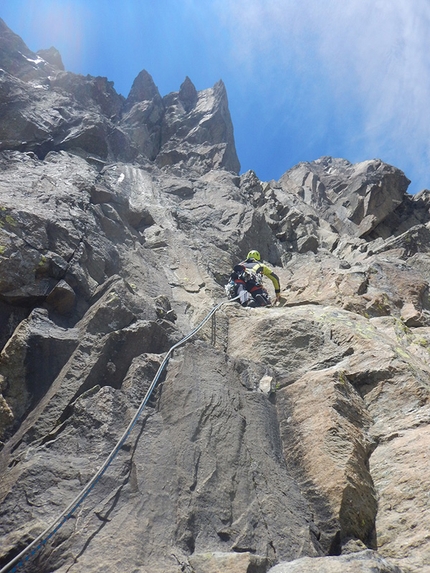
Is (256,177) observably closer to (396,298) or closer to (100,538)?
(396,298)

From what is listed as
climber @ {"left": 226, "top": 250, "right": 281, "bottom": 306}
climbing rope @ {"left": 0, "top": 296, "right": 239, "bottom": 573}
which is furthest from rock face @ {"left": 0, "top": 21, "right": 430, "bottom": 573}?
climber @ {"left": 226, "top": 250, "right": 281, "bottom": 306}

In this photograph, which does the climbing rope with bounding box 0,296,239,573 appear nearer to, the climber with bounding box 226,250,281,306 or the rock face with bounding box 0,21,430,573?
the rock face with bounding box 0,21,430,573

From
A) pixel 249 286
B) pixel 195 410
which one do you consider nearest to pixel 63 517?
pixel 195 410

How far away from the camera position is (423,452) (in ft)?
19.7

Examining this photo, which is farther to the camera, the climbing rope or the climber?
the climber

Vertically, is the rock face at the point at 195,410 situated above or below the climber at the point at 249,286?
below

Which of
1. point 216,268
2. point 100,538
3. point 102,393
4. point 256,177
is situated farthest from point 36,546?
point 256,177

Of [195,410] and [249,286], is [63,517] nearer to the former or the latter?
[195,410]

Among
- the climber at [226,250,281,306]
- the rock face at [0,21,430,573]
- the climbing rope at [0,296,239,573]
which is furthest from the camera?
the climber at [226,250,281,306]

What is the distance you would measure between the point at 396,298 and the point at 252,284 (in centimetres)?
406

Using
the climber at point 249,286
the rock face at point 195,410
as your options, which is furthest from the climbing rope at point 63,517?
the climber at point 249,286

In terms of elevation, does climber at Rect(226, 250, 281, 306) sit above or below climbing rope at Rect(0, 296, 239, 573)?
above

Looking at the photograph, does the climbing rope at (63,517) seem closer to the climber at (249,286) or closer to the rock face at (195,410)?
the rock face at (195,410)

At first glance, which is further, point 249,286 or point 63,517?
Answer: point 249,286
